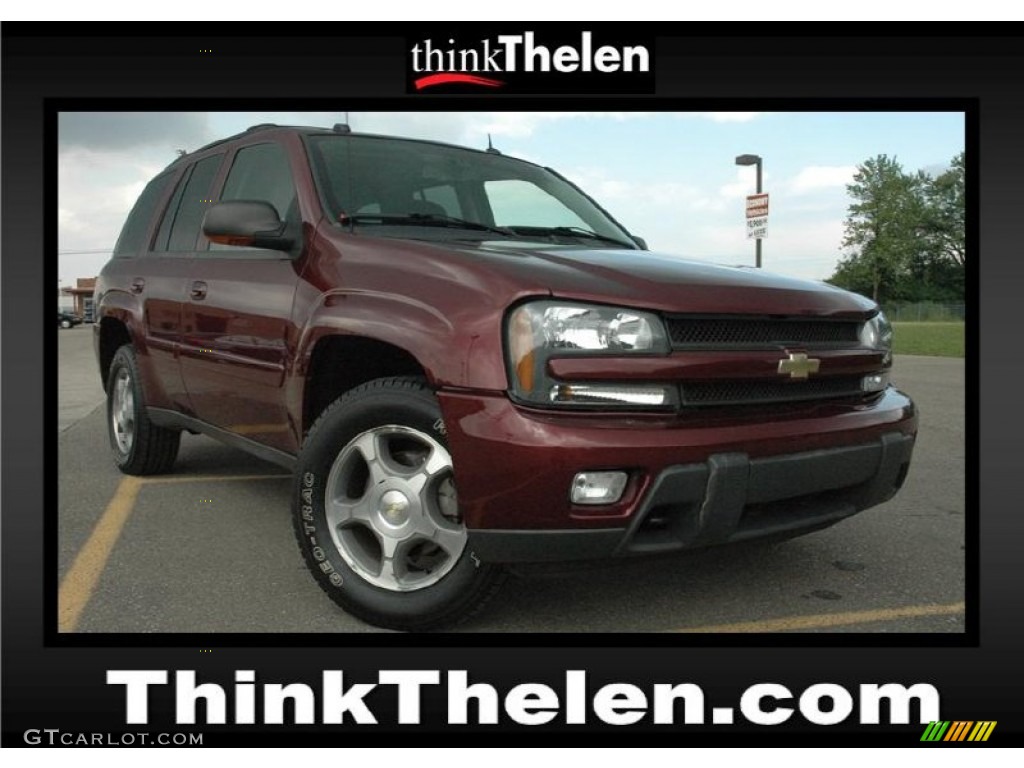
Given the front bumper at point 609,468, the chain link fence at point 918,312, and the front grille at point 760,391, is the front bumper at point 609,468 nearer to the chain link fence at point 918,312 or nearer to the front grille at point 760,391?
the front grille at point 760,391

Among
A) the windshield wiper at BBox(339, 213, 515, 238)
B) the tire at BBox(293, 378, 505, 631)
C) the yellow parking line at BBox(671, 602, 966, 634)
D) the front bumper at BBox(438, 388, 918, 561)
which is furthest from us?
the windshield wiper at BBox(339, 213, 515, 238)

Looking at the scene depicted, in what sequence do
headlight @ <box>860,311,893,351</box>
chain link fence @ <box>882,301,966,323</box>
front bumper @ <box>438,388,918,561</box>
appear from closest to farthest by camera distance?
1. front bumper @ <box>438,388,918,561</box>
2. headlight @ <box>860,311,893,351</box>
3. chain link fence @ <box>882,301,966,323</box>

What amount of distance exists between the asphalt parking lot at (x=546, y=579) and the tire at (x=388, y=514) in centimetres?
16

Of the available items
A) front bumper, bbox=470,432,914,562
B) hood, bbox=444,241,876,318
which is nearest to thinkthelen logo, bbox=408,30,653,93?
hood, bbox=444,241,876,318

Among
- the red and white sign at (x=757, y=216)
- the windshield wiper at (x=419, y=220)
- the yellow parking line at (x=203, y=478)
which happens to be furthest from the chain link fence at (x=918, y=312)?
the windshield wiper at (x=419, y=220)

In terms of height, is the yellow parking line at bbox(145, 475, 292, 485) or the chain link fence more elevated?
the chain link fence

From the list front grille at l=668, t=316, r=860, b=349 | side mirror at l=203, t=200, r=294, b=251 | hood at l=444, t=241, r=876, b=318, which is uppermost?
side mirror at l=203, t=200, r=294, b=251

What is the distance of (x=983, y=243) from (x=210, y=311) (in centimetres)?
302

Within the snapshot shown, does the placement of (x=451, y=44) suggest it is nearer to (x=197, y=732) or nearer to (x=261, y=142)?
(x=261, y=142)

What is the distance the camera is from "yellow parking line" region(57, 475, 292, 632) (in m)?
3.25

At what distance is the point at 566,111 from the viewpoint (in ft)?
9.30

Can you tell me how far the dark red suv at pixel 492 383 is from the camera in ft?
8.48

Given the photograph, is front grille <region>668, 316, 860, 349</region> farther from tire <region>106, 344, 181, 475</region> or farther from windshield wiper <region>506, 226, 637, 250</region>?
tire <region>106, 344, 181, 475</region>

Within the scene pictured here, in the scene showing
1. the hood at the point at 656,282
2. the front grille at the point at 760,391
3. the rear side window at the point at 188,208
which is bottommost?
the front grille at the point at 760,391
